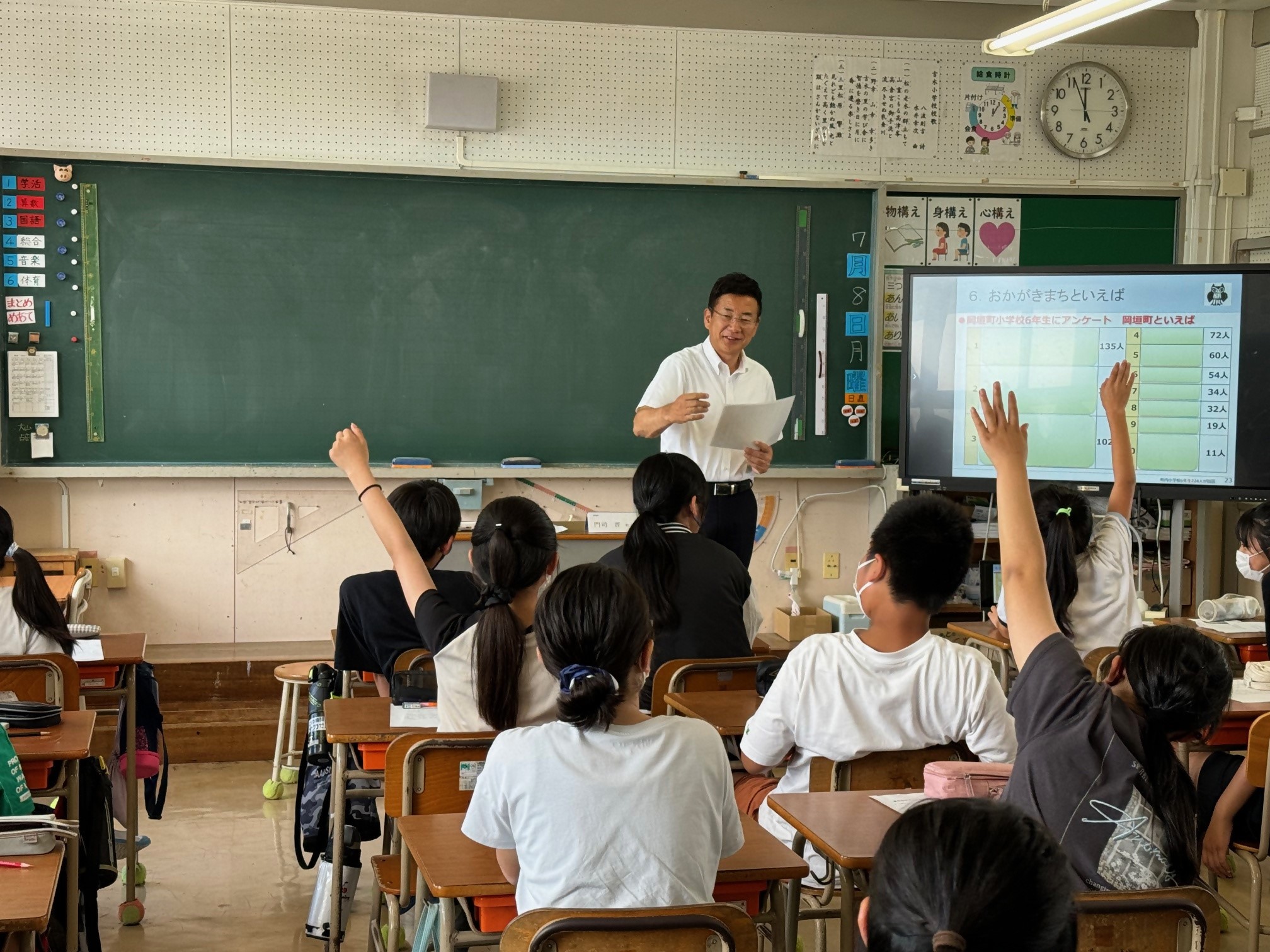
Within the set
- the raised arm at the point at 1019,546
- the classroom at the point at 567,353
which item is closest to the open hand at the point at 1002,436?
the raised arm at the point at 1019,546

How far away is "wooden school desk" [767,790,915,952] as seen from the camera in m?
1.86

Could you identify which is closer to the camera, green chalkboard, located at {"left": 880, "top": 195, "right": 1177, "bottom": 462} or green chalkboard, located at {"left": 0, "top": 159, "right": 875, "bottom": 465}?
green chalkboard, located at {"left": 0, "top": 159, "right": 875, "bottom": 465}

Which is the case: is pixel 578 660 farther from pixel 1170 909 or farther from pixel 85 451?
pixel 85 451

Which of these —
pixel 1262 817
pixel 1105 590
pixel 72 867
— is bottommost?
pixel 1262 817

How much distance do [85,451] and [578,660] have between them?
4115mm

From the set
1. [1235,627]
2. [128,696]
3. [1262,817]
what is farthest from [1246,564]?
[128,696]

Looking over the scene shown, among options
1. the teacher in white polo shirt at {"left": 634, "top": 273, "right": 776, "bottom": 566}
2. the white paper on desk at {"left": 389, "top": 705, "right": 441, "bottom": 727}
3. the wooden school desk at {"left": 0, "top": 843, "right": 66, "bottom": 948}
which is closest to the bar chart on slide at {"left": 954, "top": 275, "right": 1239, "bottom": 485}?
the teacher in white polo shirt at {"left": 634, "top": 273, "right": 776, "bottom": 566}

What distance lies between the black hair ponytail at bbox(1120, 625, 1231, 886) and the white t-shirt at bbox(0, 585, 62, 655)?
2718mm

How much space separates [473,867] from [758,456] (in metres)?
2.71

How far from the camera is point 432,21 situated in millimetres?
5363

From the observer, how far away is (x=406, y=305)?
5.44 meters

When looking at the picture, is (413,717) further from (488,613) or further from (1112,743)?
(1112,743)

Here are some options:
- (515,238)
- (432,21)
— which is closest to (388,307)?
(515,238)

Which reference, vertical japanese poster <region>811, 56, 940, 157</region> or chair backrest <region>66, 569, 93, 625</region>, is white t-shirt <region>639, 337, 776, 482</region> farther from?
chair backrest <region>66, 569, 93, 625</region>
